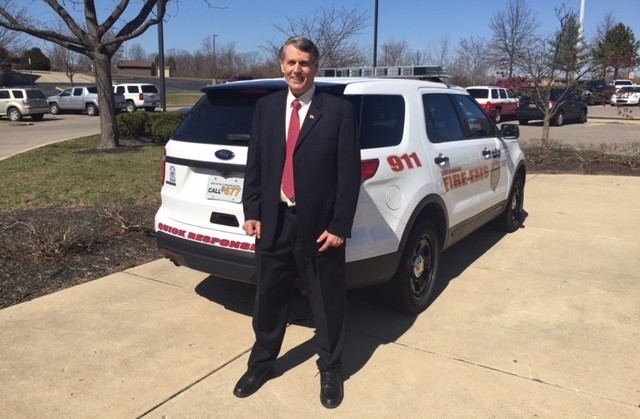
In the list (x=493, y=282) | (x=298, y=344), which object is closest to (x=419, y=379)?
(x=298, y=344)

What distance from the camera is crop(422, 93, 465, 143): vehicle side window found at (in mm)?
4281

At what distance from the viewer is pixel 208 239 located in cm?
356

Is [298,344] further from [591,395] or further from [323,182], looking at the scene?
[591,395]

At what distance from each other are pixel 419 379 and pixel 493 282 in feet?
6.19

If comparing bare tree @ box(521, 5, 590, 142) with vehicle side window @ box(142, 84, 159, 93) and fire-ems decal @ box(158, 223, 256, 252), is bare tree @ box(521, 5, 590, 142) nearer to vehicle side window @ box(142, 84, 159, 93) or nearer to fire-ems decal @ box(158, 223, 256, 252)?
fire-ems decal @ box(158, 223, 256, 252)

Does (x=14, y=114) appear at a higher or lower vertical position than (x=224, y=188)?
higher

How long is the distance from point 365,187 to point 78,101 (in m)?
31.9

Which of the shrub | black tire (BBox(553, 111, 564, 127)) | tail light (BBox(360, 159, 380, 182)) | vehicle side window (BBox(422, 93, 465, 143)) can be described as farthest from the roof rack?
black tire (BBox(553, 111, 564, 127))

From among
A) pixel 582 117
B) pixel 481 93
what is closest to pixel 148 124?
pixel 481 93

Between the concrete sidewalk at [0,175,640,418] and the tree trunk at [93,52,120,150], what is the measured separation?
8702 mm

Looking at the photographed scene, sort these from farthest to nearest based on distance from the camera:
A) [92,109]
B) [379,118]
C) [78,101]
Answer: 1. [78,101]
2. [92,109]
3. [379,118]

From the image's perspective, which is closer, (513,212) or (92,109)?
(513,212)

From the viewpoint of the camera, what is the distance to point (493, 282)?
481 cm

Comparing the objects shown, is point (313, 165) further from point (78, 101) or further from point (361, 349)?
point (78, 101)
